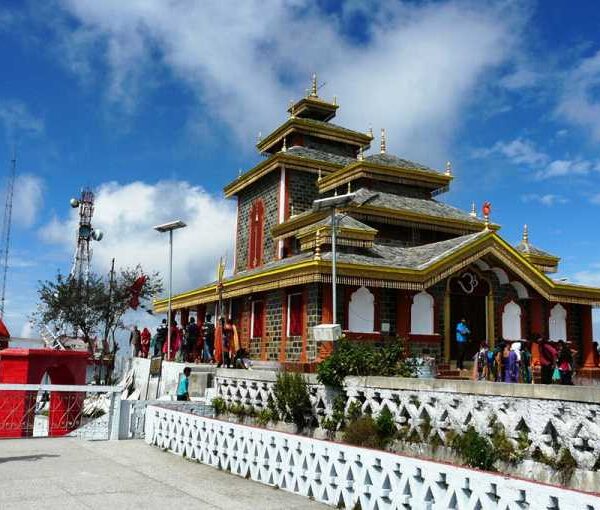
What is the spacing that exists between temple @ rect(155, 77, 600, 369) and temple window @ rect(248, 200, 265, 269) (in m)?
0.24

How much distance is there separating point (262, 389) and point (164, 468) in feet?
11.0

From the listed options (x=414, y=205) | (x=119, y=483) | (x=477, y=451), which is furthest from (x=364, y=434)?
(x=414, y=205)

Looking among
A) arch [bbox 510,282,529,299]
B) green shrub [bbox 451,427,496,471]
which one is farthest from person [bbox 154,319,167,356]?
green shrub [bbox 451,427,496,471]

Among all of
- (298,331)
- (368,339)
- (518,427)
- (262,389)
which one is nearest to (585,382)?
(368,339)

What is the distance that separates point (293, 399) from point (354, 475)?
4.48 m

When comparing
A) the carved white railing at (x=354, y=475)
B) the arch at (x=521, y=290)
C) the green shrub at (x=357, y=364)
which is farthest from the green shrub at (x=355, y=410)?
the arch at (x=521, y=290)

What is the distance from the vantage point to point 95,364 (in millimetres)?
41812

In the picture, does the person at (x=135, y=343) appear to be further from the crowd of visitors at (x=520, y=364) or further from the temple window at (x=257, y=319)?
the crowd of visitors at (x=520, y=364)

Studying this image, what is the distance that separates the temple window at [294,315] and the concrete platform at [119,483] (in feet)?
23.8

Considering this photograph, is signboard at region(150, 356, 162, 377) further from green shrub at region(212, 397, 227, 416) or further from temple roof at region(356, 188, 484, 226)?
temple roof at region(356, 188, 484, 226)

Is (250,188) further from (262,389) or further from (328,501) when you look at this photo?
(328,501)

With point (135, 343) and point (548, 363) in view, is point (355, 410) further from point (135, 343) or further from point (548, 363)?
point (135, 343)

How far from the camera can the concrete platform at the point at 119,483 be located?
866 cm

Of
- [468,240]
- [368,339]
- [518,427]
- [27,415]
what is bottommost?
[27,415]
